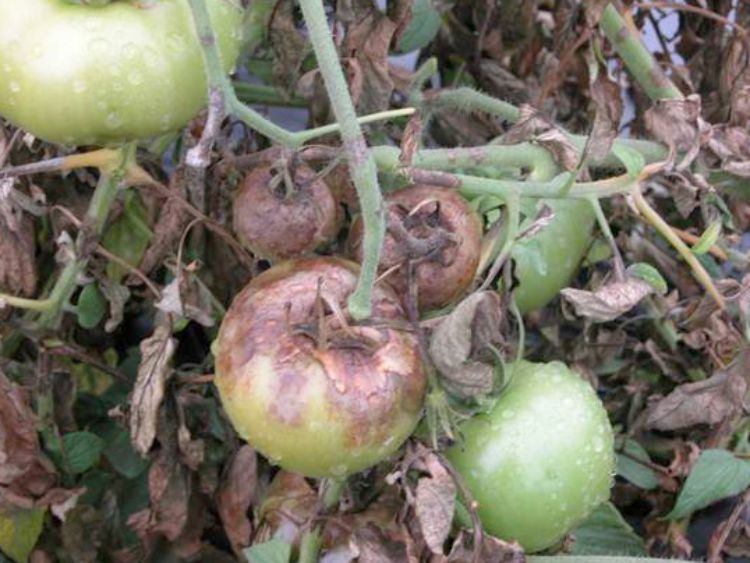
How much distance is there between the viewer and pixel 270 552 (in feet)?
2.90

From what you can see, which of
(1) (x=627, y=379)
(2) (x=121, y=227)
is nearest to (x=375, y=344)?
(2) (x=121, y=227)

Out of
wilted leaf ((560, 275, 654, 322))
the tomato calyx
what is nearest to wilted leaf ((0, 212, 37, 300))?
the tomato calyx

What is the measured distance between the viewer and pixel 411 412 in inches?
29.9

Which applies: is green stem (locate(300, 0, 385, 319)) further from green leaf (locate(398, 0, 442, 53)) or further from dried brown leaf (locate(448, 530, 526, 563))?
green leaf (locate(398, 0, 442, 53))

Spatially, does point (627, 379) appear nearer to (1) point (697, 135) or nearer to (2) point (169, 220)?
(1) point (697, 135)

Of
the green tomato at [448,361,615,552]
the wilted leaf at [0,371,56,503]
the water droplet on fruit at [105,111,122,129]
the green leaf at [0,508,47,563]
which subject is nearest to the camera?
the water droplet on fruit at [105,111,122,129]

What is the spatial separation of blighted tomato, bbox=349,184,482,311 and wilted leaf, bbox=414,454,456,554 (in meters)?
0.12

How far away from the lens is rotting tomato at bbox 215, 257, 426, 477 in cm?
72

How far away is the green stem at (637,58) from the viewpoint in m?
1.11

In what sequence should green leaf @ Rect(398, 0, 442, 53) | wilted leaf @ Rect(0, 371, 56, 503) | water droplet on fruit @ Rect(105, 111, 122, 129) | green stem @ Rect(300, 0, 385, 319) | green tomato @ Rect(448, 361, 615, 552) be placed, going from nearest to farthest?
green stem @ Rect(300, 0, 385, 319)
water droplet on fruit @ Rect(105, 111, 122, 129)
green tomato @ Rect(448, 361, 615, 552)
wilted leaf @ Rect(0, 371, 56, 503)
green leaf @ Rect(398, 0, 442, 53)

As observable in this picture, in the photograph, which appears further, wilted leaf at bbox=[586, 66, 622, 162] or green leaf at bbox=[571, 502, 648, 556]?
green leaf at bbox=[571, 502, 648, 556]

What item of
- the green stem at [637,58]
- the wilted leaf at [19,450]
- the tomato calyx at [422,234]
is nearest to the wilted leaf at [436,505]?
the tomato calyx at [422,234]

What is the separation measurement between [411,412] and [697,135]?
351 millimetres

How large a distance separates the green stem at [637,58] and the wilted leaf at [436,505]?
1.63ft
